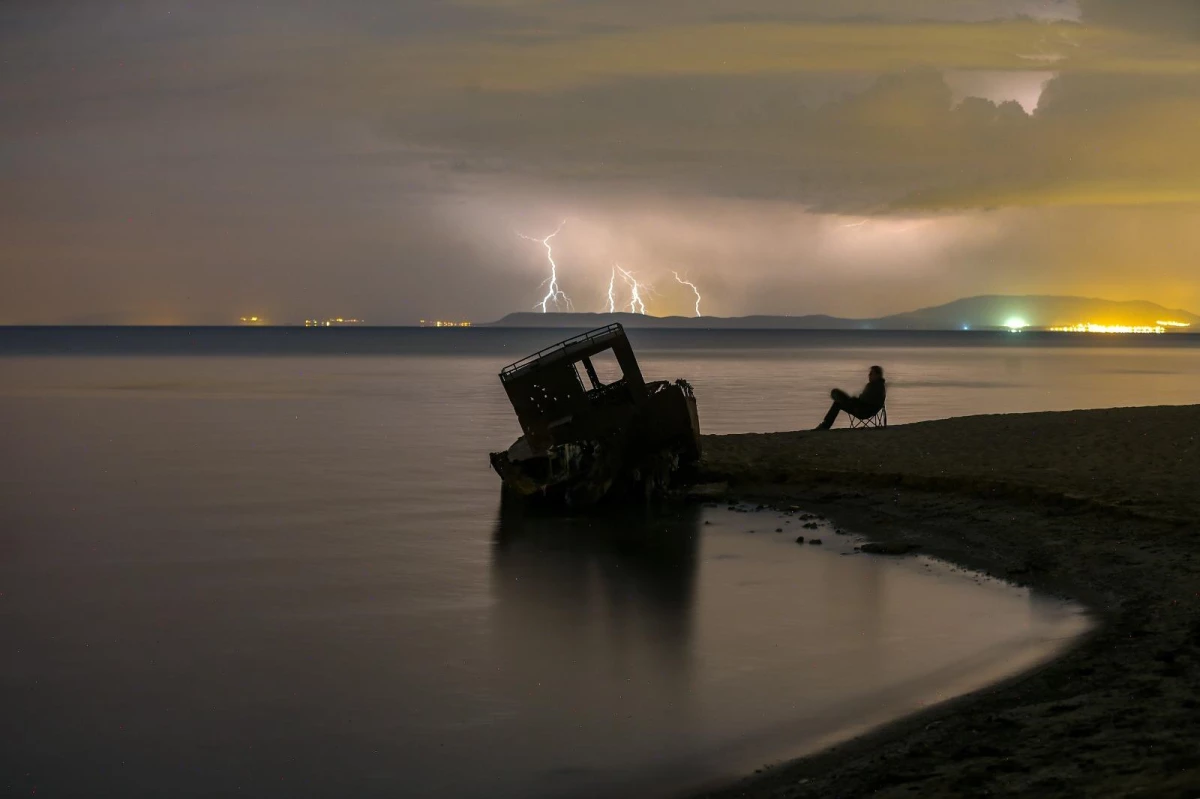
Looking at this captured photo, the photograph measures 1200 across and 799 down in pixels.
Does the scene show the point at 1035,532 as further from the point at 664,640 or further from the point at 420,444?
the point at 420,444

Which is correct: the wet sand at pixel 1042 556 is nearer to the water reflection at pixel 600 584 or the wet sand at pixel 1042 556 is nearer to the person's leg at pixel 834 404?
the person's leg at pixel 834 404

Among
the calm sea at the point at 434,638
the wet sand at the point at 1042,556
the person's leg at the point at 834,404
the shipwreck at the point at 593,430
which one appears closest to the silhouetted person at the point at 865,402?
the person's leg at the point at 834,404

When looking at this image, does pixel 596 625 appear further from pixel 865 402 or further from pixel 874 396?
pixel 874 396

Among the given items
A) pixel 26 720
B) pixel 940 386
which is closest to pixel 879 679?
pixel 26 720

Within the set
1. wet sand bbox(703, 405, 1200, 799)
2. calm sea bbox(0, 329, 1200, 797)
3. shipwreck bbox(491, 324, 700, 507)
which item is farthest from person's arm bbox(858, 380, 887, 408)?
calm sea bbox(0, 329, 1200, 797)

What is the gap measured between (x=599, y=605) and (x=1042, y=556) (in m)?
6.05

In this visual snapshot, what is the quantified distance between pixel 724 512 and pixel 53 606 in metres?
11.0

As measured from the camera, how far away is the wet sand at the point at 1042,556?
804 centimetres

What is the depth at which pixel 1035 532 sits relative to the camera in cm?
1734

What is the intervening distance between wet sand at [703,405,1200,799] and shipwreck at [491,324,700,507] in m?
1.73

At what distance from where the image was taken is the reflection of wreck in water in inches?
476

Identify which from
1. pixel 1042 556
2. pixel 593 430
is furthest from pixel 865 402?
pixel 1042 556

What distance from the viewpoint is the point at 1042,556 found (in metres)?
16.2

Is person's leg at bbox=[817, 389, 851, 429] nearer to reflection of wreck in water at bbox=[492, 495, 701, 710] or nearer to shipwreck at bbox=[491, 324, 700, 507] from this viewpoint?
shipwreck at bbox=[491, 324, 700, 507]
